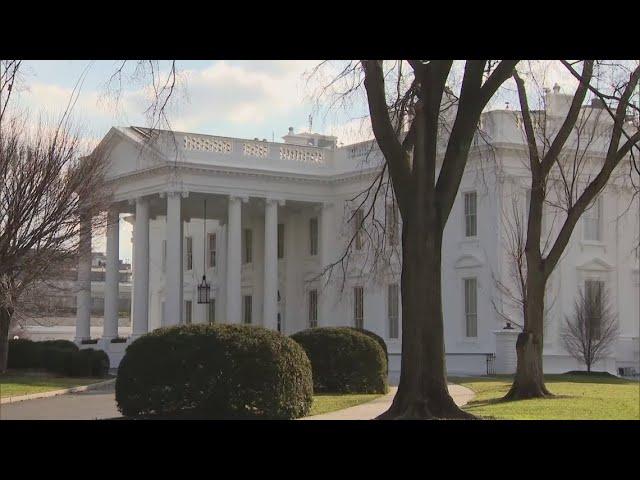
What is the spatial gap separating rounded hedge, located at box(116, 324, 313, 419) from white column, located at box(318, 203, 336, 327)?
28325mm

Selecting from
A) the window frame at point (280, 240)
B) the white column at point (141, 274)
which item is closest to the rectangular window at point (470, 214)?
the window frame at point (280, 240)

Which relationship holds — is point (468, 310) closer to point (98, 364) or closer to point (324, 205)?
point (324, 205)

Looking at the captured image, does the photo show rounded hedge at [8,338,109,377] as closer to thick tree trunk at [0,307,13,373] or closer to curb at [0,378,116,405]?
thick tree trunk at [0,307,13,373]

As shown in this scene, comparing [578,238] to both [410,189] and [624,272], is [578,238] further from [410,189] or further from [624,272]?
[410,189]

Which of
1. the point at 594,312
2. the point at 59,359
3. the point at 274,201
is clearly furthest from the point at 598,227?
the point at 59,359

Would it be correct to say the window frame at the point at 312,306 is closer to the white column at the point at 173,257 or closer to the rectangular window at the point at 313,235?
the rectangular window at the point at 313,235

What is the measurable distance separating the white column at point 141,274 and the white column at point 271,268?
5510 millimetres

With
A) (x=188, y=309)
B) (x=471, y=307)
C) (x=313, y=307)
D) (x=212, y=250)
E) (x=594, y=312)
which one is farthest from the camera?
(x=188, y=309)

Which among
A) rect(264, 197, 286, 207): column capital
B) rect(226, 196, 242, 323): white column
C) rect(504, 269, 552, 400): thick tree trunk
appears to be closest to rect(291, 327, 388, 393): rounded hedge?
rect(504, 269, 552, 400): thick tree trunk

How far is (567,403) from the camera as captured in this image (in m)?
19.7

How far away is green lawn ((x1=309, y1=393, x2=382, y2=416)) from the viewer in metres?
19.0

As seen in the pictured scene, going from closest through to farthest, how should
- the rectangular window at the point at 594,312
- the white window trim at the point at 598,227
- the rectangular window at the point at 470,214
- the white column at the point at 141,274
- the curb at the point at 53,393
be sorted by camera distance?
the curb at the point at 53,393 < the rectangular window at the point at 594,312 < the rectangular window at the point at 470,214 < the white window trim at the point at 598,227 < the white column at the point at 141,274

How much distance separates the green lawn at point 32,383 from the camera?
2530 centimetres

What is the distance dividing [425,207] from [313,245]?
32744 millimetres
